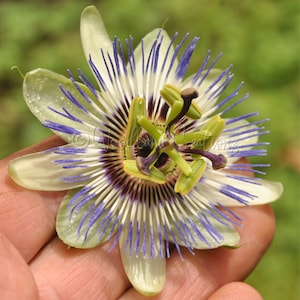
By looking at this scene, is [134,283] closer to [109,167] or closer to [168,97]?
[109,167]

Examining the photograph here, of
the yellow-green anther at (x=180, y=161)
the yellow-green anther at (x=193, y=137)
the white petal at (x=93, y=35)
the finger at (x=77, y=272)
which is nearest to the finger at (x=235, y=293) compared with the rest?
the finger at (x=77, y=272)

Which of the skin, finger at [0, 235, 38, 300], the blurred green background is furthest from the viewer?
the blurred green background

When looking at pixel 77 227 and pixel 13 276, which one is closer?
pixel 13 276

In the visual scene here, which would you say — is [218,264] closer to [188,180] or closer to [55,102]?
[188,180]

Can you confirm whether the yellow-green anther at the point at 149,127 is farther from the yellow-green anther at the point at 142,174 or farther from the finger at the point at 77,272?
the finger at the point at 77,272

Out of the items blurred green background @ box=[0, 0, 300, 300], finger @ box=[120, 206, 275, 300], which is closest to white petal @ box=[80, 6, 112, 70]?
finger @ box=[120, 206, 275, 300]

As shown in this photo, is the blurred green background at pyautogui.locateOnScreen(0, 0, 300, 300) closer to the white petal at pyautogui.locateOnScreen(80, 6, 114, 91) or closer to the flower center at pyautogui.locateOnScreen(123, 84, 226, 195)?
the white petal at pyautogui.locateOnScreen(80, 6, 114, 91)

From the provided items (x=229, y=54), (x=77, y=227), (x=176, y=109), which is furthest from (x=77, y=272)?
(x=229, y=54)
